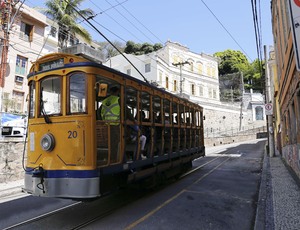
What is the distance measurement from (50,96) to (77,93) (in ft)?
2.47

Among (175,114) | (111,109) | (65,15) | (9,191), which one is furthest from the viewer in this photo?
(65,15)

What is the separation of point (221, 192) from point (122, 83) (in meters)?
4.79

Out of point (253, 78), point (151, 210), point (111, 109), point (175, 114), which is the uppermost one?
point (253, 78)

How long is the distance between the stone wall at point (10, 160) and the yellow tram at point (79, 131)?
15.8 ft

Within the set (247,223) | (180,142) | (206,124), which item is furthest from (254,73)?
(247,223)

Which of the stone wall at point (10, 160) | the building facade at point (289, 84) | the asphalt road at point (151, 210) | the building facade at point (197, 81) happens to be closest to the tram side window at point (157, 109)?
the asphalt road at point (151, 210)

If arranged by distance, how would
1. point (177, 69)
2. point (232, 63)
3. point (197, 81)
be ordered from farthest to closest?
point (232, 63) → point (197, 81) → point (177, 69)

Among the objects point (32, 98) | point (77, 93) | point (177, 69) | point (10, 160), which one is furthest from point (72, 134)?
point (177, 69)

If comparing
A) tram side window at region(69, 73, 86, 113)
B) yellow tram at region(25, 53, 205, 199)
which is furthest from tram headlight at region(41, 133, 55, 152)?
tram side window at region(69, 73, 86, 113)

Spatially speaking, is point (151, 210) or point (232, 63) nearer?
point (151, 210)

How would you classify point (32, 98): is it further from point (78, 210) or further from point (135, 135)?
point (78, 210)

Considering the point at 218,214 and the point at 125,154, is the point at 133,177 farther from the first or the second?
the point at 218,214

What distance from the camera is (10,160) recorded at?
1030 cm

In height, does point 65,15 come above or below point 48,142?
above
